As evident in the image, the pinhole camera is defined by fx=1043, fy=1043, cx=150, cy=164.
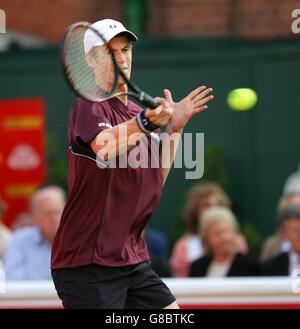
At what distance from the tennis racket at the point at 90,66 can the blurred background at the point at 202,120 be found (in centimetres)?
435

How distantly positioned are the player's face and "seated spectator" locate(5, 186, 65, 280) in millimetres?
2659

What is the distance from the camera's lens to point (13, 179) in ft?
30.8

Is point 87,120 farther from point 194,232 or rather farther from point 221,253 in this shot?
point 194,232

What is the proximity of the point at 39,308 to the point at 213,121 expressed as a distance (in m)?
3.72

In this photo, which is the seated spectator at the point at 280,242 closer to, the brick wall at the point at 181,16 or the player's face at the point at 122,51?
the player's face at the point at 122,51

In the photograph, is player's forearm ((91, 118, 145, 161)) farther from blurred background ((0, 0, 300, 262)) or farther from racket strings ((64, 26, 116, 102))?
blurred background ((0, 0, 300, 262))

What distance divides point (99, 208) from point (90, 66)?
1.89 feet

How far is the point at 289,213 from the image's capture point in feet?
21.9

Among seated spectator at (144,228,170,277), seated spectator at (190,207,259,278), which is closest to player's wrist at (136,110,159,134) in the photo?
seated spectator at (190,207,259,278)

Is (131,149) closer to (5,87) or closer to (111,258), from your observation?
(111,258)

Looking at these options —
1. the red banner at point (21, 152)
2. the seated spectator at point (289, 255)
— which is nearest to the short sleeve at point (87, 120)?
the seated spectator at point (289, 255)

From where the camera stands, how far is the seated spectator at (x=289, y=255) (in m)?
6.37

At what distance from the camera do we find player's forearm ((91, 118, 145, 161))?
3990 mm
